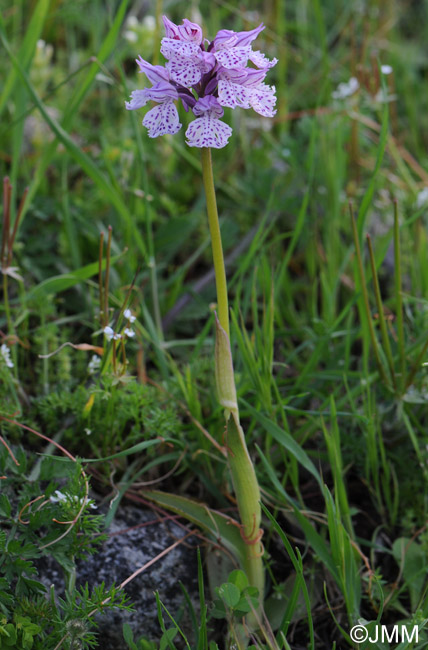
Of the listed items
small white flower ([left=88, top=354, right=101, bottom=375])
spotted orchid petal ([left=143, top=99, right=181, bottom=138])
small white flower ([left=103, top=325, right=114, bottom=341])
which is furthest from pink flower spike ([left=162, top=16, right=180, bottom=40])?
small white flower ([left=88, top=354, right=101, bottom=375])

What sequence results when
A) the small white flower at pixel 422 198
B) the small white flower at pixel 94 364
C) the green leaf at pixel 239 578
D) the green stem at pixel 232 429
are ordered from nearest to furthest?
the green stem at pixel 232 429 < the green leaf at pixel 239 578 < the small white flower at pixel 94 364 < the small white flower at pixel 422 198

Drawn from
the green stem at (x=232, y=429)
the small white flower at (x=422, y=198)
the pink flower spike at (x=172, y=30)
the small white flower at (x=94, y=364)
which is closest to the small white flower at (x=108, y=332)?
the small white flower at (x=94, y=364)

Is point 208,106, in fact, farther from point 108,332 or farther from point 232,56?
point 108,332

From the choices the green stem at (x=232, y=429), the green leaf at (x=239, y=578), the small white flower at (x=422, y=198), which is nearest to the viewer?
the green stem at (x=232, y=429)

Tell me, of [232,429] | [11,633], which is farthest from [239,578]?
[11,633]

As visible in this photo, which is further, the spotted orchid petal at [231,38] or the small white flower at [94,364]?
the small white flower at [94,364]

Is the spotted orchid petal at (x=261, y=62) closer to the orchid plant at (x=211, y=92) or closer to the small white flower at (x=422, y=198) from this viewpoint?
the orchid plant at (x=211, y=92)

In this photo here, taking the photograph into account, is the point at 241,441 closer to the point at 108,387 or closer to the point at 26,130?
the point at 108,387
